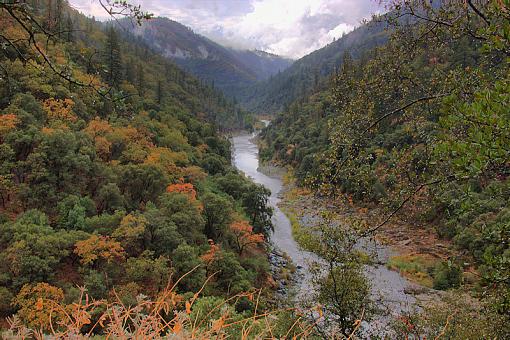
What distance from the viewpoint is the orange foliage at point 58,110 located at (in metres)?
25.6

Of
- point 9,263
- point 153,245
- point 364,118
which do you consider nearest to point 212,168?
point 153,245

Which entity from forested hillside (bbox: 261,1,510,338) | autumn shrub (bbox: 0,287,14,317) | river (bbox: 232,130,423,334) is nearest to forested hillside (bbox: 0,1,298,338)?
autumn shrub (bbox: 0,287,14,317)

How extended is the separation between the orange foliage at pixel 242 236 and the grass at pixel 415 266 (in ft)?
34.2

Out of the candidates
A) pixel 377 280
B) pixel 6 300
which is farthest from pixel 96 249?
pixel 377 280

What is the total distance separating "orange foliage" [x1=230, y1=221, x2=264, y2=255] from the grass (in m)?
10.4

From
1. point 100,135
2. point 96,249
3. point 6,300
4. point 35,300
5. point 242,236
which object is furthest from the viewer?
point 100,135

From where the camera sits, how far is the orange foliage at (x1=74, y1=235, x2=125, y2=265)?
53.3 feet

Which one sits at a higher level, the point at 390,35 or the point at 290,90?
the point at 290,90

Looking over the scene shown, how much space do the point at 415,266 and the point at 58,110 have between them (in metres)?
29.3

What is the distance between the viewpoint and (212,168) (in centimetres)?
4203

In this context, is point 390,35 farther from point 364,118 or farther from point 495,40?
point 495,40

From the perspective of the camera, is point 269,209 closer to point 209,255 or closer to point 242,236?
point 242,236

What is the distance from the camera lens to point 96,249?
16750mm

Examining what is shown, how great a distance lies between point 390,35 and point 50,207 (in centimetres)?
2109
